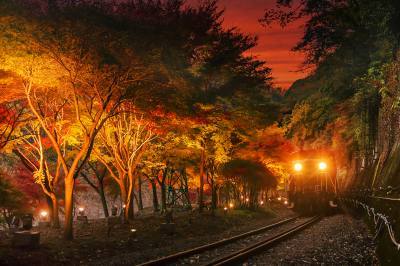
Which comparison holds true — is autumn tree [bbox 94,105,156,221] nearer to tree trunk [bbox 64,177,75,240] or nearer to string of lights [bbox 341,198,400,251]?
tree trunk [bbox 64,177,75,240]

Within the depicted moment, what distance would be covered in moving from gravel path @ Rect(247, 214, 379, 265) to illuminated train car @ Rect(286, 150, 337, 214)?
1170cm

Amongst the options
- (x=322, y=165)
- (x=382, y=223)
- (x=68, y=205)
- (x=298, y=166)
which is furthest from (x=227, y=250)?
(x=298, y=166)

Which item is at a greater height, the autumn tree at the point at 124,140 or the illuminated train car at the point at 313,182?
the autumn tree at the point at 124,140

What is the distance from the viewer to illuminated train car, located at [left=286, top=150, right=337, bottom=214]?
29.3 metres

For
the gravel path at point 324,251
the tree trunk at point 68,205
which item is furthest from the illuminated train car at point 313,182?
the tree trunk at point 68,205

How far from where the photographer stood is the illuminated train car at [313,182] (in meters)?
29.3

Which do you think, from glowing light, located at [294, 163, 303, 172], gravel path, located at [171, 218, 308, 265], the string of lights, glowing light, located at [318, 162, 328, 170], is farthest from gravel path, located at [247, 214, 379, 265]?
glowing light, located at [294, 163, 303, 172]

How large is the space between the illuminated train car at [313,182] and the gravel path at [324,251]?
1170 cm

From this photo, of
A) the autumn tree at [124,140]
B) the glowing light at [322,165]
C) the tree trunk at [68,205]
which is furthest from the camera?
the glowing light at [322,165]

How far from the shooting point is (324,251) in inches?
517

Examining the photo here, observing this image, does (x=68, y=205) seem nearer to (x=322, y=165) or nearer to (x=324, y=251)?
(x=324, y=251)

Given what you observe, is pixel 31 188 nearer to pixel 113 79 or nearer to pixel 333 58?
pixel 113 79

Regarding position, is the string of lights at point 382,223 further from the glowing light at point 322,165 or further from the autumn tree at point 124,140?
the autumn tree at point 124,140

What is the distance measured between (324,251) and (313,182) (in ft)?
57.0
